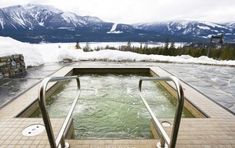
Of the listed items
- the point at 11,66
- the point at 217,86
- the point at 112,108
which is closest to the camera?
the point at 112,108

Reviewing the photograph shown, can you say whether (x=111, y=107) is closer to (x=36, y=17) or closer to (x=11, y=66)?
(x=11, y=66)

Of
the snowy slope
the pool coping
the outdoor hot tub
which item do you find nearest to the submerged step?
the pool coping

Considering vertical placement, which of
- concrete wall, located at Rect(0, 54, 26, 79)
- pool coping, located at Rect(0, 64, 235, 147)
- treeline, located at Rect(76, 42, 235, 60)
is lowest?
treeline, located at Rect(76, 42, 235, 60)

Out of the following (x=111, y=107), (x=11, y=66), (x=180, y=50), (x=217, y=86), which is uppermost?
(x=11, y=66)

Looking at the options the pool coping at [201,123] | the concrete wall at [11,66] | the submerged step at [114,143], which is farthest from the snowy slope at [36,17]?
the submerged step at [114,143]

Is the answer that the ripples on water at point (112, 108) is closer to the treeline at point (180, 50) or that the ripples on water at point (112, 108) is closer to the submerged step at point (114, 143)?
the submerged step at point (114, 143)

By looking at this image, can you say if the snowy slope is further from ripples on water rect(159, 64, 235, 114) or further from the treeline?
ripples on water rect(159, 64, 235, 114)

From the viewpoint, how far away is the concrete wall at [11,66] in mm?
6473

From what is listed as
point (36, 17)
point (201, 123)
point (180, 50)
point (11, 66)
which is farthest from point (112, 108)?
point (36, 17)

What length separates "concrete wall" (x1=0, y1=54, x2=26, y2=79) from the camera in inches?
255

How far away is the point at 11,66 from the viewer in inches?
270

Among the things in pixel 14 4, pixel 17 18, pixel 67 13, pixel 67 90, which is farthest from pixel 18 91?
pixel 14 4

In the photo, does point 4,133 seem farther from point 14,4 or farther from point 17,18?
point 14,4

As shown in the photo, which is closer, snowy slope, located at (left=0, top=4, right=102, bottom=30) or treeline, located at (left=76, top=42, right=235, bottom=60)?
treeline, located at (left=76, top=42, right=235, bottom=60)
